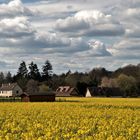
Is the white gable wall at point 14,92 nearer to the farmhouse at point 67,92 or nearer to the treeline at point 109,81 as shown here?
the farmhouse at point 67,92

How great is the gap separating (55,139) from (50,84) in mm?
131726

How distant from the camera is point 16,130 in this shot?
54.4 feet

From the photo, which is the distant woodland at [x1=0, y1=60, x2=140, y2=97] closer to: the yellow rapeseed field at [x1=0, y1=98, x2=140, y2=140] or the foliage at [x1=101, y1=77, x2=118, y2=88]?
the foliage at [x1=101, y1=77, x2=118, y2=88]

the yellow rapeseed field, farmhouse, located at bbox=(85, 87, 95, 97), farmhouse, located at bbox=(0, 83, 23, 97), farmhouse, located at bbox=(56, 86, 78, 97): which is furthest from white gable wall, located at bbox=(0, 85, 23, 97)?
the yellow rapeseed field

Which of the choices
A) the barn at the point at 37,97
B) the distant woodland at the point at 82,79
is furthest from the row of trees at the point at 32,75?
the barn at the point at 37,97

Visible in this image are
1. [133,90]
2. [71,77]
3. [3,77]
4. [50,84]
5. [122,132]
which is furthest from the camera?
[3,77]

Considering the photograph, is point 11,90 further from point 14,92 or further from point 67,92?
point 67,92

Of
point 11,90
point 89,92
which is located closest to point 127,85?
point 89,92

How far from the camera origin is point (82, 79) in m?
142

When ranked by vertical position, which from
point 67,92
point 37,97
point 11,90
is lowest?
point 37,97

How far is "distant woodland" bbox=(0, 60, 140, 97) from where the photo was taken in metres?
120

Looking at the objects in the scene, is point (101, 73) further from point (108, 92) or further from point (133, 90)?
point (133, 90)

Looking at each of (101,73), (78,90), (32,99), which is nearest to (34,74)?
(101,73)

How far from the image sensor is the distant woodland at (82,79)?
120 meters
